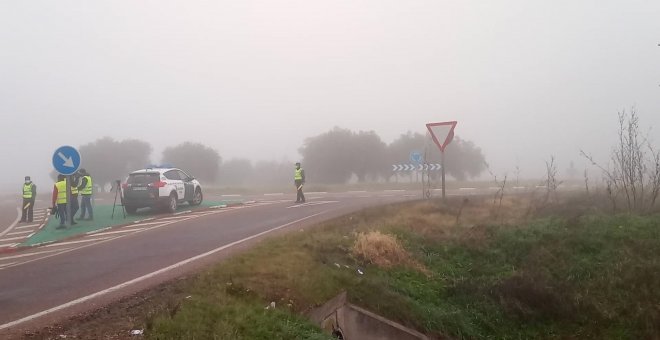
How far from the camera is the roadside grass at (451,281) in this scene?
19.9ft

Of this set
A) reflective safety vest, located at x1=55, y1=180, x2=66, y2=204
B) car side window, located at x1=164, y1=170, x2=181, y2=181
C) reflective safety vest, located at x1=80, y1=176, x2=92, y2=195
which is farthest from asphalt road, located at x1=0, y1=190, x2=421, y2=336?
reflective safety vest, located at x1=80, y1=176, x2=92, y2=195

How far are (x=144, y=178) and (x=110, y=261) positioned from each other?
8914mm

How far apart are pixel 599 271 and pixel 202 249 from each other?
7.80 meters

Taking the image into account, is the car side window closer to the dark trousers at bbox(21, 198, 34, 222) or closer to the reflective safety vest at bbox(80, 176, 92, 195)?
the reflective safety vest at bbox(80, 176, 92, 195)

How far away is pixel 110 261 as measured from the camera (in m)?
9.09

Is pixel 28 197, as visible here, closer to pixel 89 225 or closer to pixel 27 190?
pixel 27 190

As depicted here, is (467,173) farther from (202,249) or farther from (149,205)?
(202,249)

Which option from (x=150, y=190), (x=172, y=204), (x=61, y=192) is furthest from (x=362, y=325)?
(x=61, y=192)

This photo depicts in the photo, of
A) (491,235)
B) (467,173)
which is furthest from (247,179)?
(491,235)

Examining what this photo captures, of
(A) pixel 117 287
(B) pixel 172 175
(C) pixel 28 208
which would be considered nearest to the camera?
(A) pixel 117 287

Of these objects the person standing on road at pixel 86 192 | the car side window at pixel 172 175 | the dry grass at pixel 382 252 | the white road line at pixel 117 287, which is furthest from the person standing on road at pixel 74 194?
the dry grass at pixel 382 252

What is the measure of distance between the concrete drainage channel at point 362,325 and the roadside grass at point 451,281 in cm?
15

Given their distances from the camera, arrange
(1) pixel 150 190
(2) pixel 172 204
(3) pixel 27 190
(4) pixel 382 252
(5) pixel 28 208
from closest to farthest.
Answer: (4) pixel 382 252
(1) pixel 150 190
(2) pixel 172 204
(3) pixel 27 190
(5) pixel 28 208

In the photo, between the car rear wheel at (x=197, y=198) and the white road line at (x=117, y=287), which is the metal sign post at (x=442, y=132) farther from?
the car rear wheel at (x=197, y=198)
